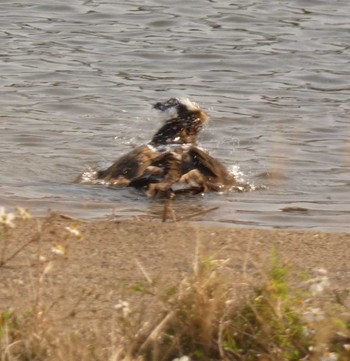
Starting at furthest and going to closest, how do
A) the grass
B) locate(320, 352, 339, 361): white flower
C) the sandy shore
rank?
the sandy shore, the grass, locate(320, 352, 339, 361): white flower

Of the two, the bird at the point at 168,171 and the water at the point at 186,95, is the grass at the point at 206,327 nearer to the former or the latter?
the water at the point at 186,95

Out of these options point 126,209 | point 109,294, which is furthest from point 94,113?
point 109,294

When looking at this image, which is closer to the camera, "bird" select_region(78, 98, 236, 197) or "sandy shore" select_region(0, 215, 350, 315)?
"sandy shore" select_region(0, 215, 350, 315)

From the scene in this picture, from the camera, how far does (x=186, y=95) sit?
956 cm

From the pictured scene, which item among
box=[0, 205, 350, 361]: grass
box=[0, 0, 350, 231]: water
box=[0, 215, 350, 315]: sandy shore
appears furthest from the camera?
box=[0, 0, 350, 231]: water

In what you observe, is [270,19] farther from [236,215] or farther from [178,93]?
[236,215]

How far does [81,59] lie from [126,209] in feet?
12.7

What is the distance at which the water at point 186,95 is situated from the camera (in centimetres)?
709

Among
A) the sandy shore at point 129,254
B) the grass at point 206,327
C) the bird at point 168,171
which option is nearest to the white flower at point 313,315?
the grass at point 206,327

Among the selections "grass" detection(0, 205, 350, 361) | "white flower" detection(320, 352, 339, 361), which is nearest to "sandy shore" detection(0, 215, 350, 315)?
"grass" detection(0, 205, 350, 361)

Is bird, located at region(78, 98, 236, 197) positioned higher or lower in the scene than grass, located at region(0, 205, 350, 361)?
lower

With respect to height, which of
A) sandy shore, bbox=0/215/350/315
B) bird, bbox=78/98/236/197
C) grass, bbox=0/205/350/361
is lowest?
bird, bbox=78/98/236/197

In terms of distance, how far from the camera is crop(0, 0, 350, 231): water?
23.2 feet

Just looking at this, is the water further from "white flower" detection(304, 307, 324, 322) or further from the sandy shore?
"white flower" detection(304, 307, 324, 322)
